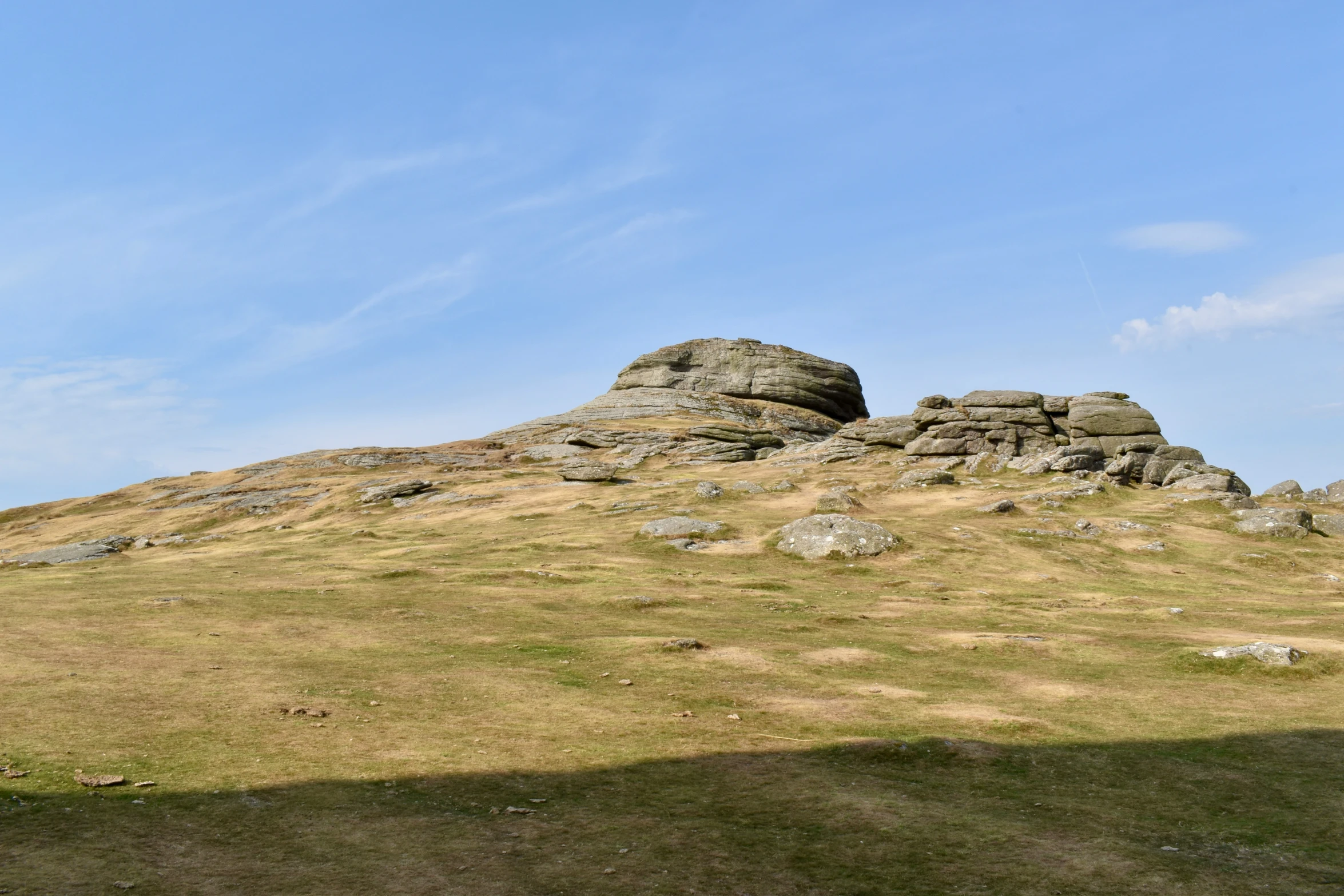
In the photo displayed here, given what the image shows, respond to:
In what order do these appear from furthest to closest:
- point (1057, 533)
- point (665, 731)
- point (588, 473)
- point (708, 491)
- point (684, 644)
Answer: point (588, 473) < point (708, 491) < point (1057, 533) < point (684, 644) < point (665, 731)

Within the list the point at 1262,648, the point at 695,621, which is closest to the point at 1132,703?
the point at 1262,648

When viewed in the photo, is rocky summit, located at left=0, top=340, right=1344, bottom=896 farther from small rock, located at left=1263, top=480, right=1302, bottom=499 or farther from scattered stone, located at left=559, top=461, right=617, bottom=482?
scattered stone, located at left=559, top=461, right=617, bottom=482

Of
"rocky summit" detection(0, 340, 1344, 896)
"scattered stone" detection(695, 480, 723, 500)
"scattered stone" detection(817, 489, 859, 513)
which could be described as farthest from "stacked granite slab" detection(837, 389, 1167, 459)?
"scattered stone" detection(817, 489, 859, 513)

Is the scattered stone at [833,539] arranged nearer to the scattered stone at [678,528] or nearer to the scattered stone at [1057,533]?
the scattered stone at [678,528]

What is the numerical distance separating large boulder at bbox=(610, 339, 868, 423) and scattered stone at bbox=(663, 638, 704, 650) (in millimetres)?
118070

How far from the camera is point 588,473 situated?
89250 mm

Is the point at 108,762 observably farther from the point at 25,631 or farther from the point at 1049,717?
the point at 1049,717

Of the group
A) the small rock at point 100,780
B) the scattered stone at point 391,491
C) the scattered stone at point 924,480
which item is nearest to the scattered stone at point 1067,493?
the scattered stone at point 924,480

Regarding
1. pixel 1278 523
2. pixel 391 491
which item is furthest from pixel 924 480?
pixel 391 491

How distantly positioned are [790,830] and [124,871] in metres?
9.31

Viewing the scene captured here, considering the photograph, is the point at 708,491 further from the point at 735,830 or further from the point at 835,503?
the point at 735,830

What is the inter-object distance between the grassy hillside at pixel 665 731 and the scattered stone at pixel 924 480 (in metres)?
25.9

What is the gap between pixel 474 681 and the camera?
2412cm

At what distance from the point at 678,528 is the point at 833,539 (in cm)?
1028
